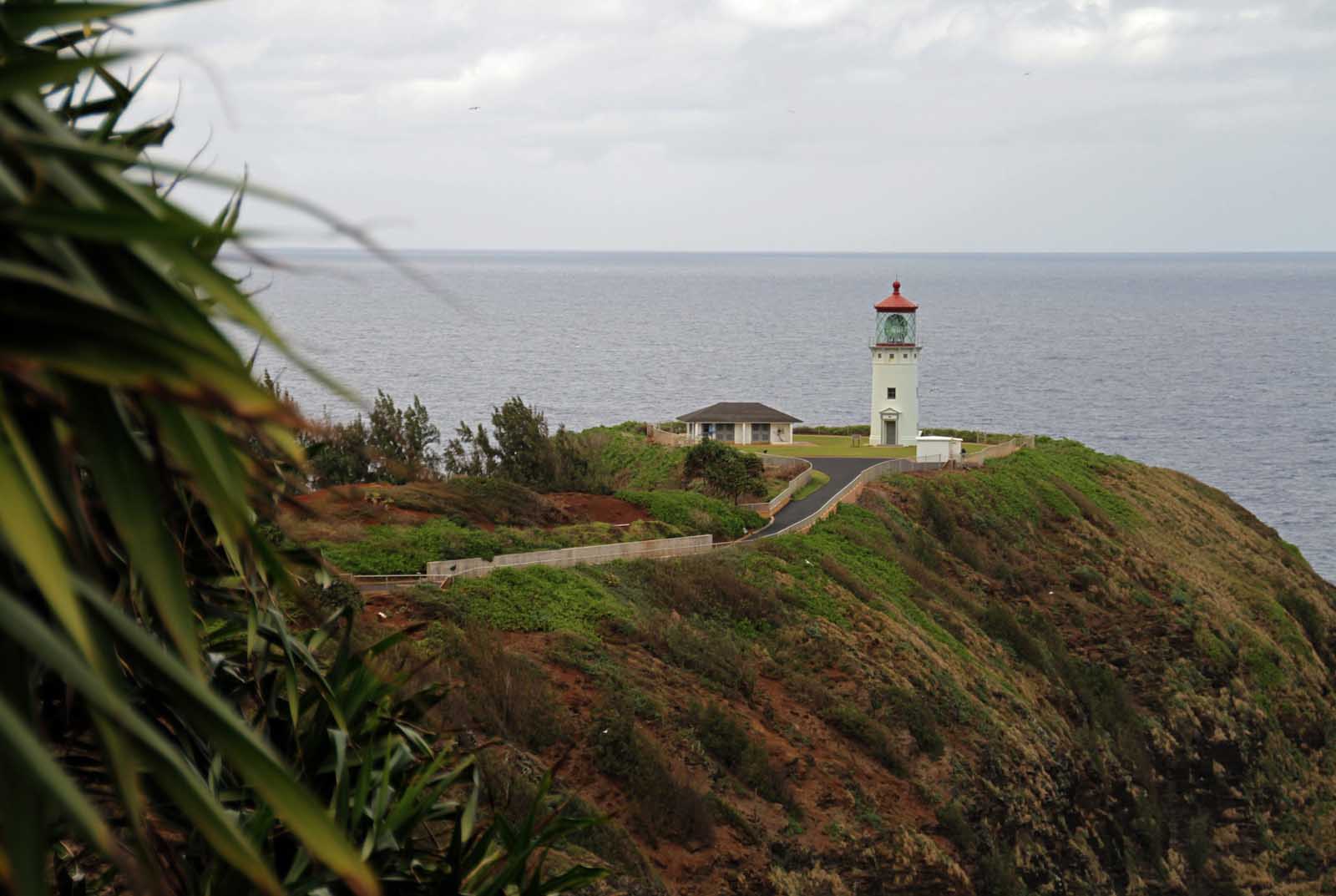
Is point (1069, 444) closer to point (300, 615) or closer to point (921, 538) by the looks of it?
point (921, 538)

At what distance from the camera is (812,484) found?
45.1 metres

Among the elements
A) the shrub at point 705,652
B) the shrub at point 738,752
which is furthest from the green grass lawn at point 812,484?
the shrub at point 738,752

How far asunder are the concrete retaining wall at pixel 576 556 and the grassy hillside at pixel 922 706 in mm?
677

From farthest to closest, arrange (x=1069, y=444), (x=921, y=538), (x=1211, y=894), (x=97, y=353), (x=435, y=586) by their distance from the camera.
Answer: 1. (x=1069, y=444)
2. (x=921, y=538)
3. (x=1211, y=894)
4. (x=435, y=586)
5. (x=97, y=353)

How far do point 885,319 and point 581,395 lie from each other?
2193 inches

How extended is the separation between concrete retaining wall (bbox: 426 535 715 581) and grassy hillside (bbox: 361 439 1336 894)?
0.68 metres

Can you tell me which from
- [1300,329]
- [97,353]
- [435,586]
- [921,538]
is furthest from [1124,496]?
[1300,329]

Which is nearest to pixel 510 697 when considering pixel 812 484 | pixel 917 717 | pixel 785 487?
pixel 917 717

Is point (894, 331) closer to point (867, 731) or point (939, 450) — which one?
point (939, 450)

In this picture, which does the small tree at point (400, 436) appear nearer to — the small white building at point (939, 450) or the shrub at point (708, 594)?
the shrub at point (708, 594)

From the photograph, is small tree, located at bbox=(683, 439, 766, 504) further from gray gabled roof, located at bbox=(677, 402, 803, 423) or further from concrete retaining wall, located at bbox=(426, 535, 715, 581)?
gray gabled roof, located at bbox=(677, 402, 803, 423)

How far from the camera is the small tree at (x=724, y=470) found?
41844 millimetres

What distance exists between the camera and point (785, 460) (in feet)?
155

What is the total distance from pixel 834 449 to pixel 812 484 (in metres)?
9.11
